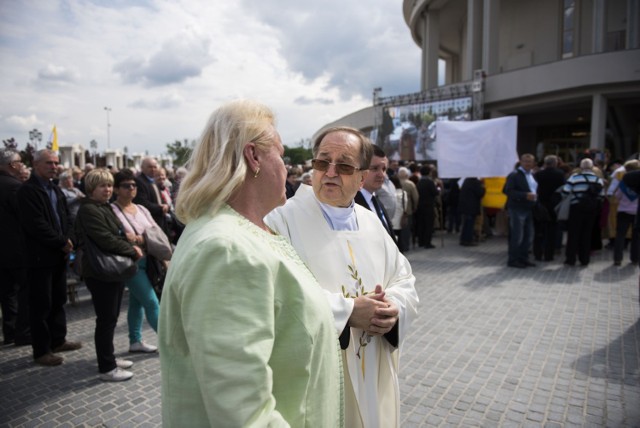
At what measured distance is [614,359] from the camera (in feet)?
14.7

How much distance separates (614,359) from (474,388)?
1.79m

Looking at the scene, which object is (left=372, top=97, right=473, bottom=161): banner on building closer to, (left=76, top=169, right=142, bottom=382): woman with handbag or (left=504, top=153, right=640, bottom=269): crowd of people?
(left=504, top=153, right=640, bottom=269): crowd of people

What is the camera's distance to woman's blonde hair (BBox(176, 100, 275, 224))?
1269 mm

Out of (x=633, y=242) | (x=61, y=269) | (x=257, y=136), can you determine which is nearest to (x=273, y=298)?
(x=257, y=136)

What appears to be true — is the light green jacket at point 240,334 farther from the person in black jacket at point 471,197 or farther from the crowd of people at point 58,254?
the person in black jacket at point 471,197

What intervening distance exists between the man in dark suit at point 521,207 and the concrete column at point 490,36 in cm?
1800

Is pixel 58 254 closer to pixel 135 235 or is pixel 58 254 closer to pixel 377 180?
pixel 135 235

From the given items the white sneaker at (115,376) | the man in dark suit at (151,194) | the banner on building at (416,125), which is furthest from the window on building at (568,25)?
the white sneaker at (115,376)

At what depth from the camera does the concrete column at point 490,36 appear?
23922 millimetres

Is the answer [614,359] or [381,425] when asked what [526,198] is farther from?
[381,425]

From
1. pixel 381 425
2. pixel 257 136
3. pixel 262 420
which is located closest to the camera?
pixel 262 420

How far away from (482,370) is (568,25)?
90.1ft

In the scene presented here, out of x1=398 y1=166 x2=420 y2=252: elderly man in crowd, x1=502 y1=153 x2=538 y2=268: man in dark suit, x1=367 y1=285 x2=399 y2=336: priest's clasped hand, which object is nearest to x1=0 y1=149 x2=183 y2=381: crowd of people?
x1=367 y1=285 x2=399 y2=336: priest's clasped hand

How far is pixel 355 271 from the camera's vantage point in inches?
85.2
